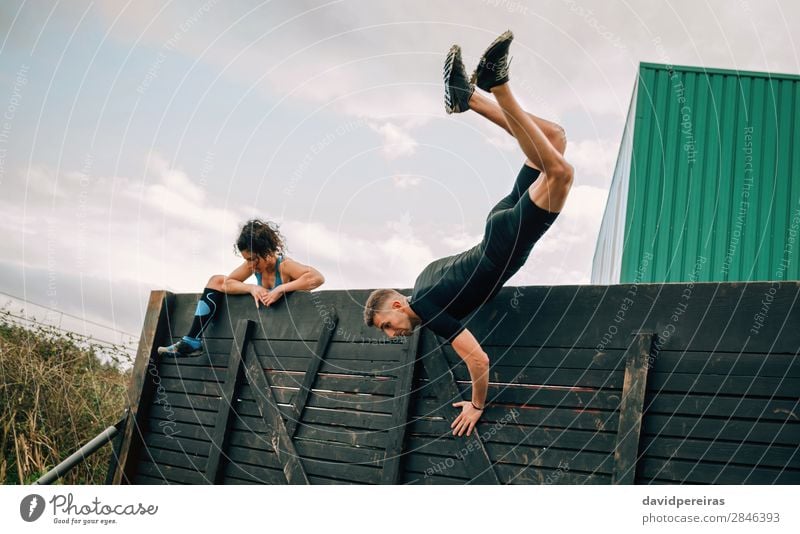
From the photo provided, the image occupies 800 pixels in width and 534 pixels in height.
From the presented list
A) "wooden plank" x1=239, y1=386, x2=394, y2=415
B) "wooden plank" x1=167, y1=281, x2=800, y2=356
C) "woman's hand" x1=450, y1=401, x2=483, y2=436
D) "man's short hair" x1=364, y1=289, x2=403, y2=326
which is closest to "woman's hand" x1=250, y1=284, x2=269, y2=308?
"wooden plank" x1=239, y1=386, x2=394, y2=415

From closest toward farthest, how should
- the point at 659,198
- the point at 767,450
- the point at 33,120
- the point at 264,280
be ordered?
the point at 767,450
the point at 33,120
the point at 264,280
the point at 659,198

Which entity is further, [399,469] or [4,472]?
[4,472]

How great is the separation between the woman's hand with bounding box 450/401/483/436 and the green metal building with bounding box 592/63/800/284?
3.24 meters

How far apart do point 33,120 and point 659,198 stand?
18.7ft

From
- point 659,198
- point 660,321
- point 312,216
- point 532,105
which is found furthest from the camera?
point 659,198

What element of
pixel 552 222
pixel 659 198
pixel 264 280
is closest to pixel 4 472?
pixel 264 280

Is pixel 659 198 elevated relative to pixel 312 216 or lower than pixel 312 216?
elevated

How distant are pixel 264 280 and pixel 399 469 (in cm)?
218

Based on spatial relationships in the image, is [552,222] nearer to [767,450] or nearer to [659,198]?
[767,450]

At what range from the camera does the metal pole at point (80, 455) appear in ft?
18.4

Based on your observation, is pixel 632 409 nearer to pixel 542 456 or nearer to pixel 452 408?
pixel 542 456

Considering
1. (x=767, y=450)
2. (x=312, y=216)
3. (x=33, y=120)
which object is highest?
(x=33, y=120)

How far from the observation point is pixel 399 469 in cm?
Answer: 466

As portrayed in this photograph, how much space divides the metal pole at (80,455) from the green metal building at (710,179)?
5.05 meters
